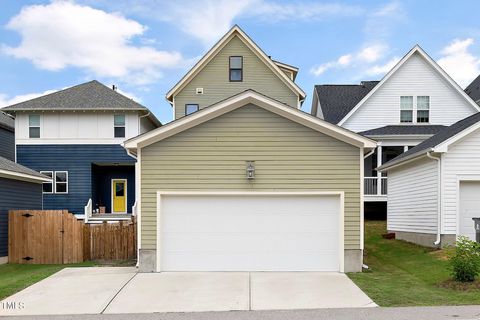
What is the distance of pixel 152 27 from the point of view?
60.9 feet

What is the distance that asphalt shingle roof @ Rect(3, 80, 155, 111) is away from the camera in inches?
974

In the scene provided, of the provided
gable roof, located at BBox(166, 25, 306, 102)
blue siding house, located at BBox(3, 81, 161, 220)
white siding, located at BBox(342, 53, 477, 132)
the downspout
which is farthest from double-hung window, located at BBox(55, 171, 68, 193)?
the downspout

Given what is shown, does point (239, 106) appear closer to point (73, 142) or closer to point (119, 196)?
point (73, 142)

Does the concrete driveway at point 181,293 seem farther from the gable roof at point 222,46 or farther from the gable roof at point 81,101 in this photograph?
the gable roof at point 81,101

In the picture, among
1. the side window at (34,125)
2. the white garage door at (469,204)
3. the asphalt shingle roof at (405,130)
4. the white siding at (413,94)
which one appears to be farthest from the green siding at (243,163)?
the side window at (34,125)

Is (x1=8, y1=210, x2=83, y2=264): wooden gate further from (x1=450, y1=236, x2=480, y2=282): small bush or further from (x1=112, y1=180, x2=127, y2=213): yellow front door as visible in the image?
(x1=450, y1=236, x2=480, y2=282): small bush

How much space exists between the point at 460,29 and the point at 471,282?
1612cm

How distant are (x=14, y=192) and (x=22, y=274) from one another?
4.50 m

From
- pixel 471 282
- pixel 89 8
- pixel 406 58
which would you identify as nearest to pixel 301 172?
pixel 471 282

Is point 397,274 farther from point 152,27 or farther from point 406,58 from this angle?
point 406,58

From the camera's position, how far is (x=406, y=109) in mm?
25797

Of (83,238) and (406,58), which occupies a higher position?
(406,58)

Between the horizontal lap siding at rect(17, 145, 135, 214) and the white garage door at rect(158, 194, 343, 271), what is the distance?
13041mm

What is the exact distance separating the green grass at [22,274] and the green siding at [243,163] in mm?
3045
